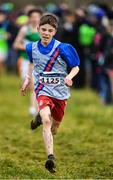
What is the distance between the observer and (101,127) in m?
14.5

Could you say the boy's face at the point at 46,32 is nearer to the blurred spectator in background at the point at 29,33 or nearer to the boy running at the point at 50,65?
the boy running at the point at 50,65

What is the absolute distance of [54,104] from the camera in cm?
980

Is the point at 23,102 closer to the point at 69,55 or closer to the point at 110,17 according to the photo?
the point at 110,17

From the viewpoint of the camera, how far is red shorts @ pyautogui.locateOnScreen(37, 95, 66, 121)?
9.59 metres

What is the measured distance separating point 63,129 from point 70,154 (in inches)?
116

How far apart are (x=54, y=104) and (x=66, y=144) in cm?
278

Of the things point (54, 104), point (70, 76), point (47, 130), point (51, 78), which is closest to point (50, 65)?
point (51, 78)

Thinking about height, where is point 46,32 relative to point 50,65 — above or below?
above

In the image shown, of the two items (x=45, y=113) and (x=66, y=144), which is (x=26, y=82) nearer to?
(x=45, y=113)

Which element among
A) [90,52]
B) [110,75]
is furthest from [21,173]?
[90,52]

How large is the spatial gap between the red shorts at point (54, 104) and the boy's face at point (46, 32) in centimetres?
70

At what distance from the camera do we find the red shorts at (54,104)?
9586 millimetres

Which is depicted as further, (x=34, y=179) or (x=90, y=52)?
(x=90, y=52)

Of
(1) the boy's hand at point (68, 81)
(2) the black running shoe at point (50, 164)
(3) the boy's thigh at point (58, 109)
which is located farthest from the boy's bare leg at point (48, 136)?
(1) the boy's hand at point (68, 81)
